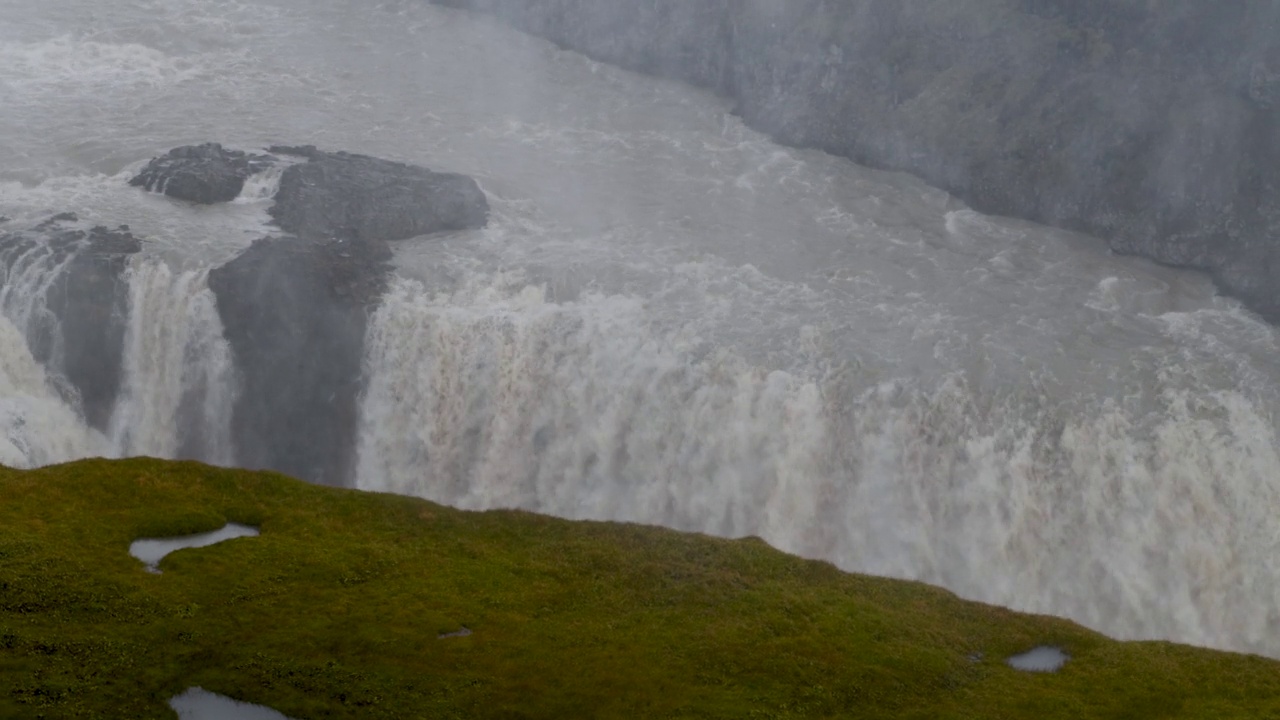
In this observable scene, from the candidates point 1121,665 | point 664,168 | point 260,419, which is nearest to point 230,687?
point 1121,665

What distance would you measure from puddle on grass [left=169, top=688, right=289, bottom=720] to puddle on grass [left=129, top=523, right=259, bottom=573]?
482 cm

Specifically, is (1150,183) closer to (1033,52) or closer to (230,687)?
(1033,52)

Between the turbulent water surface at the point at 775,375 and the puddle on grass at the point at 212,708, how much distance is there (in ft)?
73.1

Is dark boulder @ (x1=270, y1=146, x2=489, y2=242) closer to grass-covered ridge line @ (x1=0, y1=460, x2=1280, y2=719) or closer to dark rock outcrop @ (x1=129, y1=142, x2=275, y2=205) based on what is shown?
dark rock outcrop @ (x1=129, y1=142, x2=275, y2=205)

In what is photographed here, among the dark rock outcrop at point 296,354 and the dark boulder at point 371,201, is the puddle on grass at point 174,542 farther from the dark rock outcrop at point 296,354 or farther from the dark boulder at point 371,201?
the dark boulder at point 371,201

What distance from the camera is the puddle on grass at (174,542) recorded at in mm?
30172

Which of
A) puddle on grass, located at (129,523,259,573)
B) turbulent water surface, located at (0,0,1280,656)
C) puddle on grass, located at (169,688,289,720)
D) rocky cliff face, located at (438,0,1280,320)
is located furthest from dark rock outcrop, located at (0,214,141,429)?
rocky cliff face, located at (438,0,1280,320)

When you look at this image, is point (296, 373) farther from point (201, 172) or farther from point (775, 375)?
point (775, 375)

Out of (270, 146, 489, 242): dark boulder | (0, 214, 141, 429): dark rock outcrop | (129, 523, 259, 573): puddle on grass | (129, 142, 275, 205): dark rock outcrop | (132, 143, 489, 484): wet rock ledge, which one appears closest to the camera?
(129, 523, 259, 573): puddle on grass

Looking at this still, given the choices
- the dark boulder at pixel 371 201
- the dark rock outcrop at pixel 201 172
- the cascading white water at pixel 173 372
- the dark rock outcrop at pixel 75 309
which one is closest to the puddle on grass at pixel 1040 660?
the cascading white water at pixel 173 372

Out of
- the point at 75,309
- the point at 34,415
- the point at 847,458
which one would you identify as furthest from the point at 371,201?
the point at 847,458

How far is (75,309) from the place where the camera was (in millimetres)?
48000

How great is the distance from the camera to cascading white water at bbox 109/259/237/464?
160 feet

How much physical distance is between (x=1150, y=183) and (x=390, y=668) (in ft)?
148
